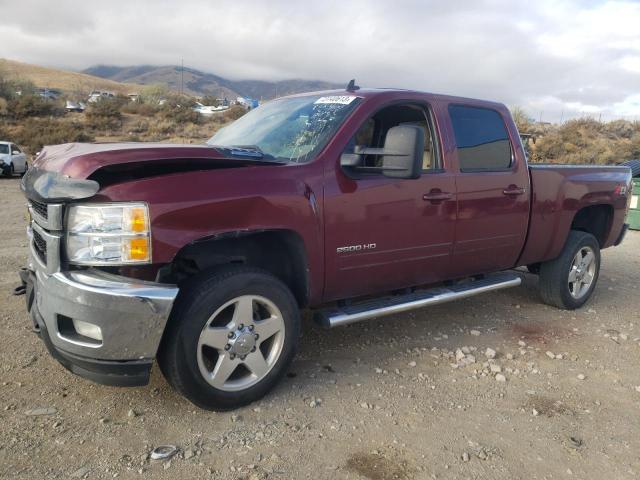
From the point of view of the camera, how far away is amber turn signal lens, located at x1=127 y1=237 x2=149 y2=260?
271 centimetres

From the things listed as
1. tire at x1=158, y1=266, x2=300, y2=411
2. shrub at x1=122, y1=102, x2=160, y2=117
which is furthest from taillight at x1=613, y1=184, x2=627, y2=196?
shrub at x1=122, y1=102, x2=160, y2=117

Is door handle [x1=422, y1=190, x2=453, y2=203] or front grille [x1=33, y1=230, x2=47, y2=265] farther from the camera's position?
door handle [x1=422, y1=190, x2=453, y2=203]

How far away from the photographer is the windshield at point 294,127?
3592 mm

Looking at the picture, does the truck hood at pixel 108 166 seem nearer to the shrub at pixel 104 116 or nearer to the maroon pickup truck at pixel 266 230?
the maroon pickup truck at pixel 266 230

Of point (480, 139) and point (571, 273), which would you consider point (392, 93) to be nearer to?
point (480, 139)

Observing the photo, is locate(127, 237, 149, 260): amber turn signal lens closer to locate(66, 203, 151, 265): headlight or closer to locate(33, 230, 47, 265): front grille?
locate(66, 203, 151, 265): headlight

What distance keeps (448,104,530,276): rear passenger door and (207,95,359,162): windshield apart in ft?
3.55

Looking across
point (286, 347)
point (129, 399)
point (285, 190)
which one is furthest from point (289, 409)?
point (285, 190)

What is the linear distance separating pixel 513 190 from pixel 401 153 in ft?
5.32

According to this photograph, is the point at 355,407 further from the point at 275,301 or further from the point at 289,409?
the point at 275,301

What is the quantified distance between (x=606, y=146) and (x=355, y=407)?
2606 centimetres

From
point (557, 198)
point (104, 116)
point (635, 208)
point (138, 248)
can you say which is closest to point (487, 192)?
point (557, 198)

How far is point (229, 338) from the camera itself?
305 centimetres

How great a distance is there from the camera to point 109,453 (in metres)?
2.71
